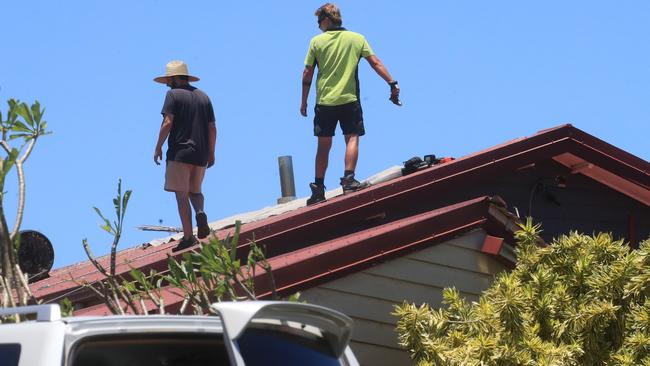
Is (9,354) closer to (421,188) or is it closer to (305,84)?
(421,188)

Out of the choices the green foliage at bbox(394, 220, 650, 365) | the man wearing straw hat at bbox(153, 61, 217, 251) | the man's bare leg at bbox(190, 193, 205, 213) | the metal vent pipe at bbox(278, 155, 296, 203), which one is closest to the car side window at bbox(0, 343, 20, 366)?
the green foliage at bbox(394, 220, 650, 365)

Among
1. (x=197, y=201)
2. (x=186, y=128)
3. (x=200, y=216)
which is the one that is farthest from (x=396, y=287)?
(x=186, y=128)

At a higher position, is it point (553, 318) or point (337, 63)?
point (337, 63)

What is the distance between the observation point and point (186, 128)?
1143 cm

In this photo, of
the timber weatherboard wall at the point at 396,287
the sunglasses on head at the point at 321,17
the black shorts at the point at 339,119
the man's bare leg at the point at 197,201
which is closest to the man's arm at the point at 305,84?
the black shorts at the point at 339,119

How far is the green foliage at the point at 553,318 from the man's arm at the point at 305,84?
3533 mm

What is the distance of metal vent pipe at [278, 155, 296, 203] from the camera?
774 inches

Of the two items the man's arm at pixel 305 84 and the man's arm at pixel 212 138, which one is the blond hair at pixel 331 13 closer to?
the man's arm at pixel 305 84

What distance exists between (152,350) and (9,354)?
68 cm

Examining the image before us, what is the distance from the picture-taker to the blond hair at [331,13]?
12.2 metres

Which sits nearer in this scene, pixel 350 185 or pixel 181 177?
pixel 181 177

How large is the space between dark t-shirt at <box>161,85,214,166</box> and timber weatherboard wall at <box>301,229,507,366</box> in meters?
2.28

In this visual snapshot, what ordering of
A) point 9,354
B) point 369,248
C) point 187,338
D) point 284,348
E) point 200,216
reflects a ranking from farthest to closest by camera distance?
point 200,216 → point 369,248 → point 284,348 → point 187,338 → point 9,354

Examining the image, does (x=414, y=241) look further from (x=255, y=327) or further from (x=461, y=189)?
(x=255, y=327)
